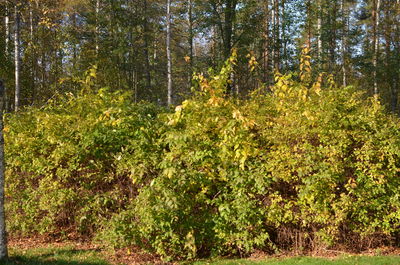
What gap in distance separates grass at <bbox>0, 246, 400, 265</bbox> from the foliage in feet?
0.87

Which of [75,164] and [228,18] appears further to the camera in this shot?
[228,18]

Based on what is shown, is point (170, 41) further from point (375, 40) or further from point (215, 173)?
point (375, 40)

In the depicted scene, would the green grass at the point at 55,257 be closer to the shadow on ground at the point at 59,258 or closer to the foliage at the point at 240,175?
the shadow on ground at the point at 59,258

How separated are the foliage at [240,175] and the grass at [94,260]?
0.27 m

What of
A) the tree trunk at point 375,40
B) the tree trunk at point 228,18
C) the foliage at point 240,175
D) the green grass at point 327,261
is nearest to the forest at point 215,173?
the foliage at point 240,175

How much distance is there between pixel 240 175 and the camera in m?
5.18

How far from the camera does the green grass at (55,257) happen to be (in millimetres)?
5078

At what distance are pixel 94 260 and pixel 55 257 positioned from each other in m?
0.60

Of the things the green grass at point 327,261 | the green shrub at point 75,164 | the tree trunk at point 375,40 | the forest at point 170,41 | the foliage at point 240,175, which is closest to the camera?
the green grass at point 327,261

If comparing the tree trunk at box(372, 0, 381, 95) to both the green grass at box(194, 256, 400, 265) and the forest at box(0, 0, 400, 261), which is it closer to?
the forest at box(0, 0, 400, 261)

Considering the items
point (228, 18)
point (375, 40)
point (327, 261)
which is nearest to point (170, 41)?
point (228, 18)

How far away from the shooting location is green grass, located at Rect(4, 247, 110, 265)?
508 cm

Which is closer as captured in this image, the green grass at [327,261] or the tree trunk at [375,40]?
the green grass at [327,261]

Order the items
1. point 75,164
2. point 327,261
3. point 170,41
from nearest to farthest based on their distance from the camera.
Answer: point 327,261 → point 75,164 → point 170,41
